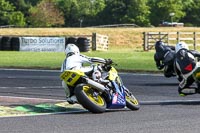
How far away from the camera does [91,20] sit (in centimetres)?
12412

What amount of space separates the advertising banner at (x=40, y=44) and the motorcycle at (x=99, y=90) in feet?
114

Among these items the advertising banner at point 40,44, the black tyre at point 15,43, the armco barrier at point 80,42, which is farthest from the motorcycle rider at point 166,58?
the black tyre at point 15,43

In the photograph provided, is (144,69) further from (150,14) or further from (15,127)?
(150,14)

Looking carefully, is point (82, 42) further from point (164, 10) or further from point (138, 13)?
point (164, 10)

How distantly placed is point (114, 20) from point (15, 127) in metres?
112

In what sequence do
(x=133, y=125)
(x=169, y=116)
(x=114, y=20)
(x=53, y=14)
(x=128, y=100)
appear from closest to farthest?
(x=133, y=125)
(x=169, y=116)
(x=128, y=100)
(x=53, y=14)
(x=114, y=20)

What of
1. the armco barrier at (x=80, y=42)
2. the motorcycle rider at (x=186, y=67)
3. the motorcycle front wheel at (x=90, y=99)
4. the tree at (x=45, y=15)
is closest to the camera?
the motorcycle front wheel at (x=90, y=99)

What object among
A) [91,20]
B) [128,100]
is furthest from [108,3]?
[128,100]

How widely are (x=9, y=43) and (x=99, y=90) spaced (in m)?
36.0

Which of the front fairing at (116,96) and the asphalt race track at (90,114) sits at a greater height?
the front fairing at (116,96)

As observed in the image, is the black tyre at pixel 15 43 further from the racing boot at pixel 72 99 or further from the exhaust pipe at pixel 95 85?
the exhaust pipe at pixel 95 85

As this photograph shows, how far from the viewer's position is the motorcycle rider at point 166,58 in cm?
1914

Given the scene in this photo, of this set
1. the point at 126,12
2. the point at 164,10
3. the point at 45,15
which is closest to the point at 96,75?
the point at 45,15

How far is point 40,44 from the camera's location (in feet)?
161
